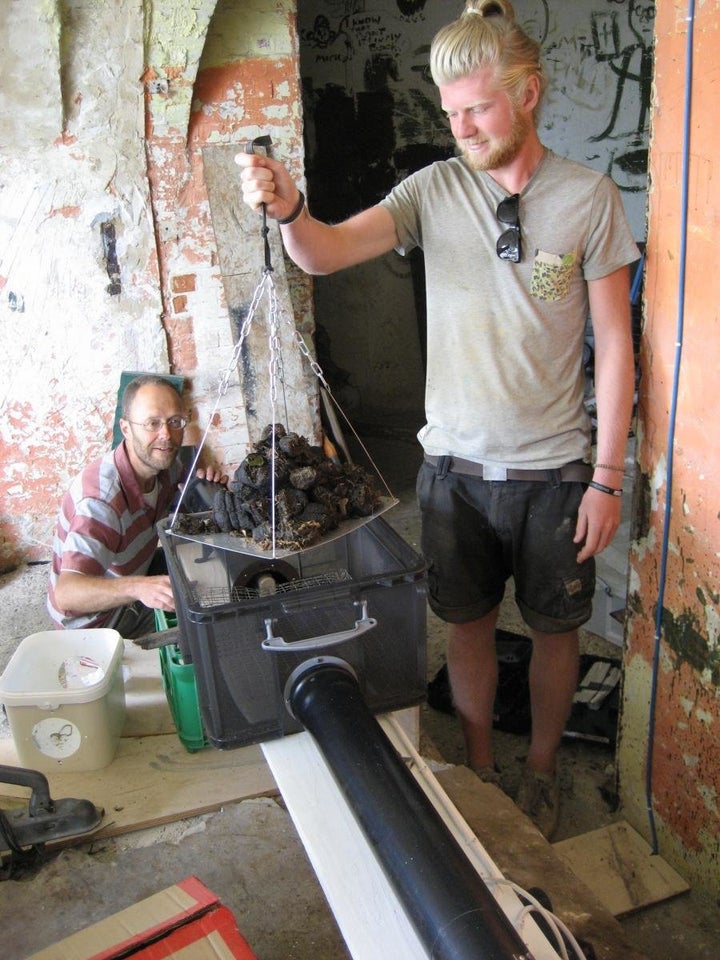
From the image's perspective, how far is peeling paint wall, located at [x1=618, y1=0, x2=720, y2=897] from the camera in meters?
1.66

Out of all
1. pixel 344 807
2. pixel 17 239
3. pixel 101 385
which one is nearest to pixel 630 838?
pixel 344 807

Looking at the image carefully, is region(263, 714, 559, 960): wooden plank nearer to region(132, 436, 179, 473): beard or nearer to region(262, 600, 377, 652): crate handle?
region(262, 600, 377, 652): crate handle

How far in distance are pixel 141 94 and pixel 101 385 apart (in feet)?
4.07

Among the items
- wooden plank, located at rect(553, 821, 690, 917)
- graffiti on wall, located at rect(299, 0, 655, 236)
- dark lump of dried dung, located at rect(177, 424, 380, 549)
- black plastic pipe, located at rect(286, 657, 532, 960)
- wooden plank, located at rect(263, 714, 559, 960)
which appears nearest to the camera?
black plastic pipe, located at rect(286, 657, 532, 960)

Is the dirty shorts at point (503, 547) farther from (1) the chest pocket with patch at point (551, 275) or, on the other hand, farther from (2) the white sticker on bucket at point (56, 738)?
(2) the white sticker on bucket at point (56, 738)

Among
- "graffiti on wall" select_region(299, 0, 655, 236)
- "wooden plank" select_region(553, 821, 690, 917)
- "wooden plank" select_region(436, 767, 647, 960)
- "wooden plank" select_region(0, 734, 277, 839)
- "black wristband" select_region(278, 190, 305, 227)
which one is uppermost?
"graffiti on wall" select_region(299, 0, 655, 236)

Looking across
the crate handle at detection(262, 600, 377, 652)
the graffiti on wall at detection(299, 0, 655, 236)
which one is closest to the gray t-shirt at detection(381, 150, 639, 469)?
the crate handle at detection(262, 600, 377, 652)

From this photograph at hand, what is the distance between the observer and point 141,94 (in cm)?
341

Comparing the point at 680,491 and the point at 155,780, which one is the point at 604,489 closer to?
the point at 680,491

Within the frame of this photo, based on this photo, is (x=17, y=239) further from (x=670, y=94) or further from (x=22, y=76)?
(x=670, y=94)

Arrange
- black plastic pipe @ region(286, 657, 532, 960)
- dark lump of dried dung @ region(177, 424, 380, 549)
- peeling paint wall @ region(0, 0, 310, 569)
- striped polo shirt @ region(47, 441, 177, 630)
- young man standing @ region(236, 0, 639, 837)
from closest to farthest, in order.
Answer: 1. black plastic pipe @ region(286, 657, 532, 960)
2. dark lump of dried dung @ region(177, 424, 380, 549)
3. young man standing @ region(236, 0, 639, 837)
4. striped polo shirt @ region(47, 441, 177, 630)
5. peeling paint wall @ region(0, 0, 310, 569)

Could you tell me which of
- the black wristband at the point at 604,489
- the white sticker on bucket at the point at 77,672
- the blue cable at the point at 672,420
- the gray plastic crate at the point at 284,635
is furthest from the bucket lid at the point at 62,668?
the blue cable at the point at 672,420

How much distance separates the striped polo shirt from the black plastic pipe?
1.13m

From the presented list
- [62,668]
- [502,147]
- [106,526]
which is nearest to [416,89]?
[502,147]
